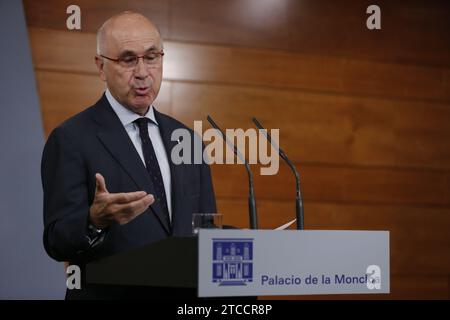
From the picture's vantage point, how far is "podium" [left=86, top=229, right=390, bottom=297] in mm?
1479

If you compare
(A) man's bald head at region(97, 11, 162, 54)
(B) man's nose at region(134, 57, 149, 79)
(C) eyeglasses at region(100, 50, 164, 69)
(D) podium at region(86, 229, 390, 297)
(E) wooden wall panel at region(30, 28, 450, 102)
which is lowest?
(D) podium at region(86, 229, 390, 297)

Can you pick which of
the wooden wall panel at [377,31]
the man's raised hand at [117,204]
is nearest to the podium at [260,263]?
the man's raised hand at [117,204]

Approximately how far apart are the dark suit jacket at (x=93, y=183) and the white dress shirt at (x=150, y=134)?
0.06ft

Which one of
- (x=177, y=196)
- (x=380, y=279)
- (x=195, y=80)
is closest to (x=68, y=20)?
(x=195, y=80)

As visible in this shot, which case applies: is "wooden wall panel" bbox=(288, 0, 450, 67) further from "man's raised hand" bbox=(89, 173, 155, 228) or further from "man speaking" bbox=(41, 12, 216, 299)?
"man's raised hand" bbox=(89, 173, 155, 228)

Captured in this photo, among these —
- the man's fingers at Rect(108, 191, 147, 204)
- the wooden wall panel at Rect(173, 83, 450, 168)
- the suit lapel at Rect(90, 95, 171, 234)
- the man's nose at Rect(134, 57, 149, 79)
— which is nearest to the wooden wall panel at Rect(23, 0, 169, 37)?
the wooden wall panel at Rect(173, 83, 450, 168)

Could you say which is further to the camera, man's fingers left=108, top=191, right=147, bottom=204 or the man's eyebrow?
the man's eyebrow

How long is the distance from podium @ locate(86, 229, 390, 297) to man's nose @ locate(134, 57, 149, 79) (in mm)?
721

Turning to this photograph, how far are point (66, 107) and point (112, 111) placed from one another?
1.86 meters

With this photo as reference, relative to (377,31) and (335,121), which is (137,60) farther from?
(377,31)

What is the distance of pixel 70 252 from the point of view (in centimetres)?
179

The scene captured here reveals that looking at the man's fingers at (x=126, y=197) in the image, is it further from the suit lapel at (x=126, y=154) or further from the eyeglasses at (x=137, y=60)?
the eyeglasses at (x=137, y=60)

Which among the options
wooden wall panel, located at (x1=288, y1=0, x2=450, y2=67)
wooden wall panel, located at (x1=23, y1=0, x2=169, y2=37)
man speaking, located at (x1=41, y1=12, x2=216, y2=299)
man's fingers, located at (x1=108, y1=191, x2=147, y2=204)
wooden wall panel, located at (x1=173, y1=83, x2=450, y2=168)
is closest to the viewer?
man's fingers, located at (x1=108, y1=191, x2=147, y2=204)

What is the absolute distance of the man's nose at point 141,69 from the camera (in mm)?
2184
